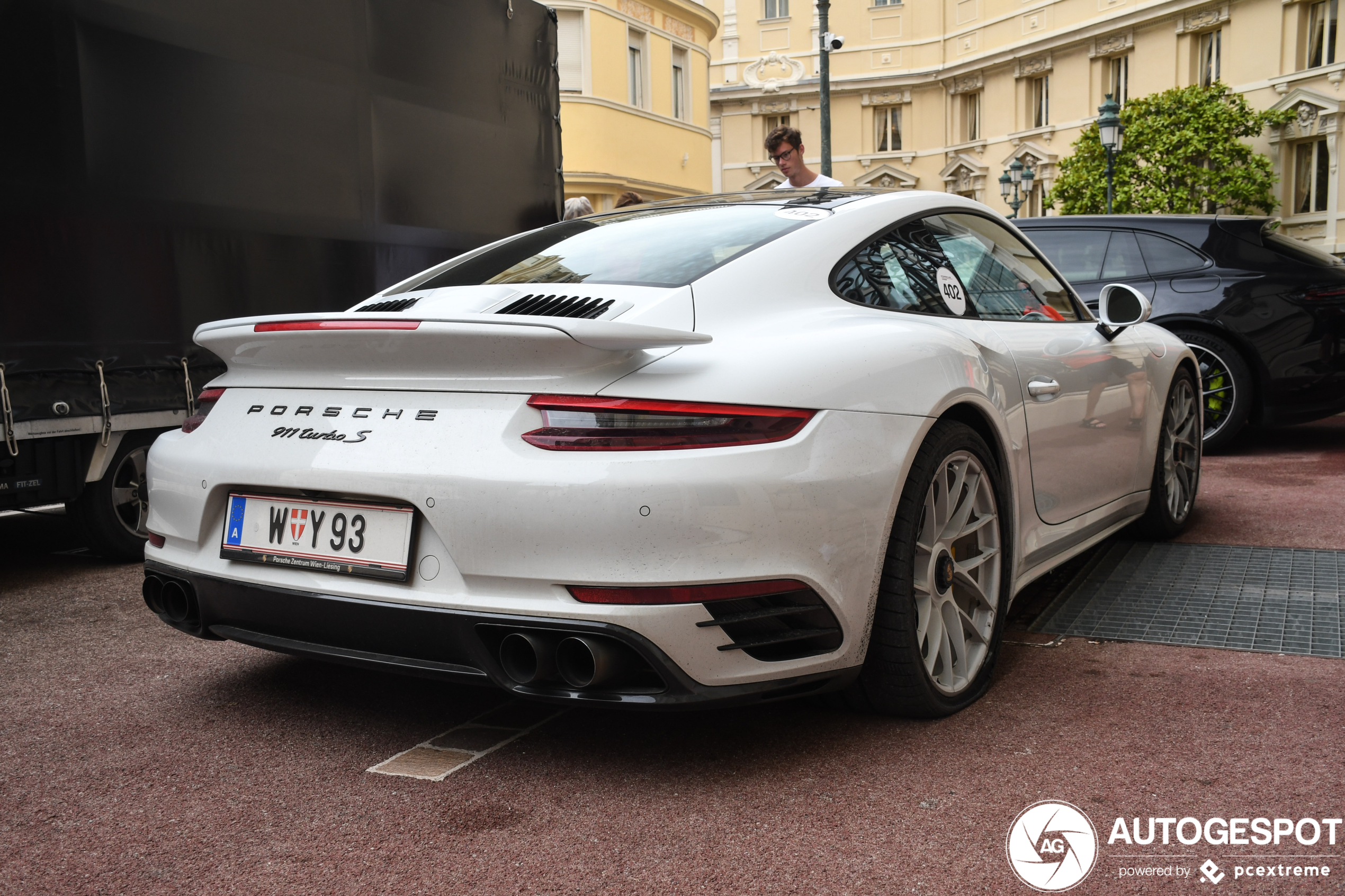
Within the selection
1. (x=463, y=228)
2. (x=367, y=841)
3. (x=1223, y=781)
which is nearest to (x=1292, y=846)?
(x=1223, y=781)

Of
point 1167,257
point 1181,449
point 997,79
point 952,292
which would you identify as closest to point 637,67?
point 997,79

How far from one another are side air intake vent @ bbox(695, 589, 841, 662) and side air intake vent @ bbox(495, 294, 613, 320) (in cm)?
69

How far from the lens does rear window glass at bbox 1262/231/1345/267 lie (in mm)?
7512

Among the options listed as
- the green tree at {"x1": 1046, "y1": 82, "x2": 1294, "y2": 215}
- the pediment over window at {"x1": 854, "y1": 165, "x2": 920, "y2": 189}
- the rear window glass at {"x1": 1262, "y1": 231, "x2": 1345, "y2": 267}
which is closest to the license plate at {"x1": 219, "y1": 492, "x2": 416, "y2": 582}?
the rear window glass at {"x1": 1262, "y1": 231, "x2": 1345, "y2": 267}

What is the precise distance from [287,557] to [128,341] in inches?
104

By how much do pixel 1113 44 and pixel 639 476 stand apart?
38754 millimetres

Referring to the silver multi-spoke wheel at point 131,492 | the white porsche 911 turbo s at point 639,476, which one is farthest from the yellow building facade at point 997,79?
the white porsche 911 turbo s at point 639,476

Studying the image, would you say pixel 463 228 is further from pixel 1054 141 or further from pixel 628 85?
pixel 1054 141

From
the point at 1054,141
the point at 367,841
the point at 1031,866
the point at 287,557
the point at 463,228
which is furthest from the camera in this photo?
the point at 1054,141

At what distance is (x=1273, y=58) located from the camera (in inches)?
1238

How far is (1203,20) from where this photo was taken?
110 ft

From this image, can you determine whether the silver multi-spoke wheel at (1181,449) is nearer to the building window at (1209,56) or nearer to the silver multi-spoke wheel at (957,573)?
the silver multi-spoke wheel at (957,573)

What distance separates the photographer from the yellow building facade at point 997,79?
30875 mm

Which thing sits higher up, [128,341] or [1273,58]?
[1273,58]
